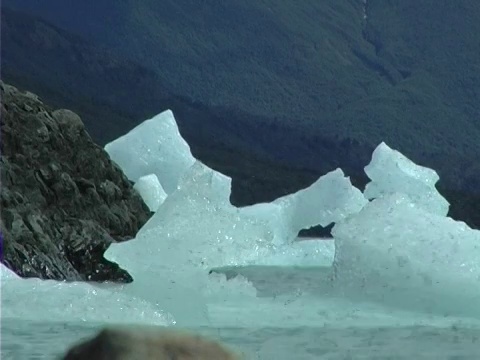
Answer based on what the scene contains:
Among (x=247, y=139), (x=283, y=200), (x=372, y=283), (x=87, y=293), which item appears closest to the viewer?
(x=87, y=293)

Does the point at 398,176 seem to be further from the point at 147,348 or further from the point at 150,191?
the point at 147,348

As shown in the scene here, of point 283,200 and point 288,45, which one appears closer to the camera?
point 283,200

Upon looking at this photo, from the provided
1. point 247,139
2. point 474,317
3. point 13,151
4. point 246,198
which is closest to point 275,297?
point 474,317

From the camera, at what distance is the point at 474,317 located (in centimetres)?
688

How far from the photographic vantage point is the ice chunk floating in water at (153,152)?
16.2 meters

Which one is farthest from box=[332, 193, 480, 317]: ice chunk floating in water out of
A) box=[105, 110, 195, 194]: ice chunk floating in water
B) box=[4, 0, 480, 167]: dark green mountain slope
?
box=[4, 0, 480, 167]: dark green mountain slope

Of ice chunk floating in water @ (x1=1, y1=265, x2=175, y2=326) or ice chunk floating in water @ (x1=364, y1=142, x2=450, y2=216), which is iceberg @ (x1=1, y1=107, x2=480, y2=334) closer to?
ice chunk floating in water @ (x1=1, y1=265, x2=175, y2=326)

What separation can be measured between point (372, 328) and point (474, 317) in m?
1.09

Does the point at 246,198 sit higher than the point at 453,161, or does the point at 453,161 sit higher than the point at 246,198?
the point at 246,198

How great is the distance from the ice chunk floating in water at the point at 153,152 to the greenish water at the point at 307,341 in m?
10.3

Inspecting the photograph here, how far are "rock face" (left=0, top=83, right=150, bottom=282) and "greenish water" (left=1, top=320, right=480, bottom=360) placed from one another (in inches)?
96.6

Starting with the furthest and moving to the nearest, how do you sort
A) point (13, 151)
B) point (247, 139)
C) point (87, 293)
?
point (247, 139), point (13, 151), point (87, 293)

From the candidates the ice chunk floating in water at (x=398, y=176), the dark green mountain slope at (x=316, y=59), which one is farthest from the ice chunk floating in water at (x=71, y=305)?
the dark green mountain slope at (x=316, y=59)

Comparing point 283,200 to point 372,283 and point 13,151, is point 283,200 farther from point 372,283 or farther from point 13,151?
point 372,283
